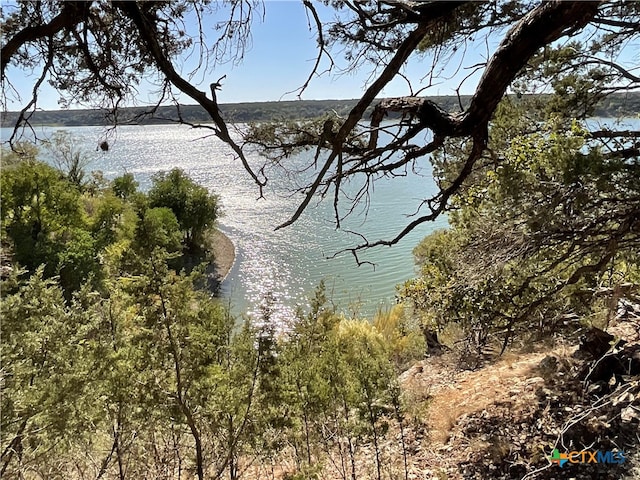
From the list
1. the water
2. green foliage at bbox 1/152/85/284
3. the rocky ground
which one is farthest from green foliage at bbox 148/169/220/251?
the rocky ground

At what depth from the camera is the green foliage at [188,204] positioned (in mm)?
20453

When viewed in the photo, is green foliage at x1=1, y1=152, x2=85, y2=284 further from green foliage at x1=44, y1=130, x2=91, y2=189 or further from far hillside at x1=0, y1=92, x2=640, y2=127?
far hillside at x1=0, y1=92, x2=640, y2=127

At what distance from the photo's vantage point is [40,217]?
48.8 ft

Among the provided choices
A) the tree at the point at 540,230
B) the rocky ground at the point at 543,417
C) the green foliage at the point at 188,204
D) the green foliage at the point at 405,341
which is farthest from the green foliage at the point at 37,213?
the tree at the point at 540,230

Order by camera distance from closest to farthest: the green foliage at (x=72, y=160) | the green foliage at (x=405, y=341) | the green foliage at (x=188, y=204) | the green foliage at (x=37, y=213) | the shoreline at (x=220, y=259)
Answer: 1. the green foliage at (x=405, y=341)
2. the green foliage at (x=37, y=213)
3. the shoreline at (x=220, y=259)
4. the green foliage at (x=72, y=160)
5. the green foliage at (x=188, y=204)

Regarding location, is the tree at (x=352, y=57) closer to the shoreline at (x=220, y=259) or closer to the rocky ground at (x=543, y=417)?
the rocky ground at (x=543, y=417)

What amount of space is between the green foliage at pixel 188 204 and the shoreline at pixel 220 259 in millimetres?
883

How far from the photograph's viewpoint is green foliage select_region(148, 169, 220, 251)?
2045 cm

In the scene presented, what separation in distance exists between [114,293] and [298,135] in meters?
1.42

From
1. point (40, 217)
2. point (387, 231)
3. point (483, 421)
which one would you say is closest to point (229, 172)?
point (40, 217)

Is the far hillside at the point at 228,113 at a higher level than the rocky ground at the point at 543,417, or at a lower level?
higher

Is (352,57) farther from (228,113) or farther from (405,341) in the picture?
(405,341)

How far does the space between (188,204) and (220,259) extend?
9.70 ft

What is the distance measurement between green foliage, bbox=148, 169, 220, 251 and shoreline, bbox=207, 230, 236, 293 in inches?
34.7
